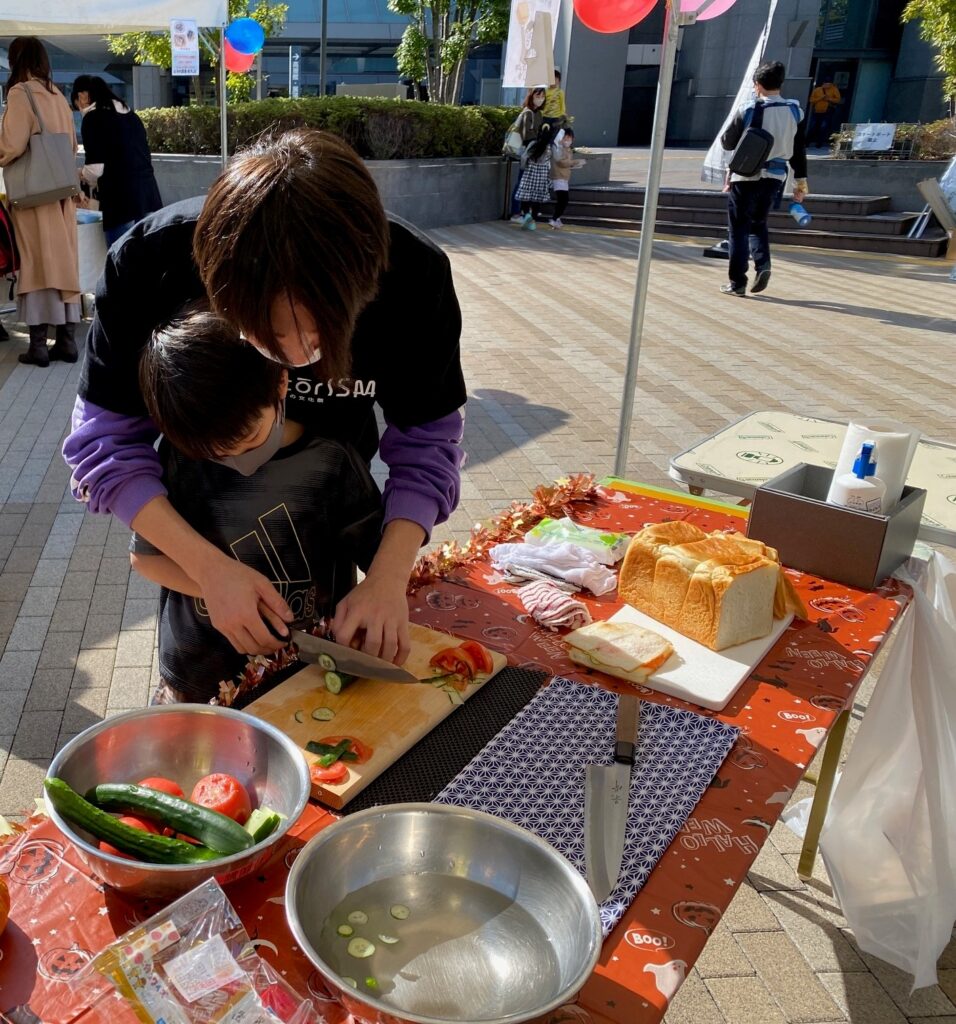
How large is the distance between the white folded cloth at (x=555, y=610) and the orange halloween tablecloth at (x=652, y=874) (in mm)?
25

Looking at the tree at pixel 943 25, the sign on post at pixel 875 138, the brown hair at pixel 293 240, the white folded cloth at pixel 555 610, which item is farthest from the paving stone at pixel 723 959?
the tree at pixel 943 25

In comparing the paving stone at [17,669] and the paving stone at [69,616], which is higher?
the paving stone at [17,669]

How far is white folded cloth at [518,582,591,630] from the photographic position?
1857mm

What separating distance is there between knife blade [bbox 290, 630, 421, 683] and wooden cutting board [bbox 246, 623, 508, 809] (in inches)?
1.2

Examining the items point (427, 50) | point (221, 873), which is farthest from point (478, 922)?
point (427, 50)

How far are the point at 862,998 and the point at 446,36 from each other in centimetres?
2090

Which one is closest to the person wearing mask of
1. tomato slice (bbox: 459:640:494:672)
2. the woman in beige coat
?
the woman in beige coat

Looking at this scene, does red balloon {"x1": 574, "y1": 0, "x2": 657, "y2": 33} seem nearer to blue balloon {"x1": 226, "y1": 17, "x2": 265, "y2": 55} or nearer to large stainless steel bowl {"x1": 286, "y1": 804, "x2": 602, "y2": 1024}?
large stainless steel bowl {"x1": 286, "y1": 804, "x2": 602, "y2": 1024}

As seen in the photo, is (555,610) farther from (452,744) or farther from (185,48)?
(185,48)

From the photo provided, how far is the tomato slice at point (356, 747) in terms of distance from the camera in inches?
54.4

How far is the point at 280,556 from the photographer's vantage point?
1748 millimetres

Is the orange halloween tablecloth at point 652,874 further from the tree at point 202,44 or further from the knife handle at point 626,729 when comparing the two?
the tree at point 202,44

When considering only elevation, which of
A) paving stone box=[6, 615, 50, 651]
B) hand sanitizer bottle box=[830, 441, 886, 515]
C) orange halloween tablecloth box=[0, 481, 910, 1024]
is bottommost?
paving stone box=[6, 615, 50, 651]

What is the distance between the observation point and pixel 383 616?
1560 mm
